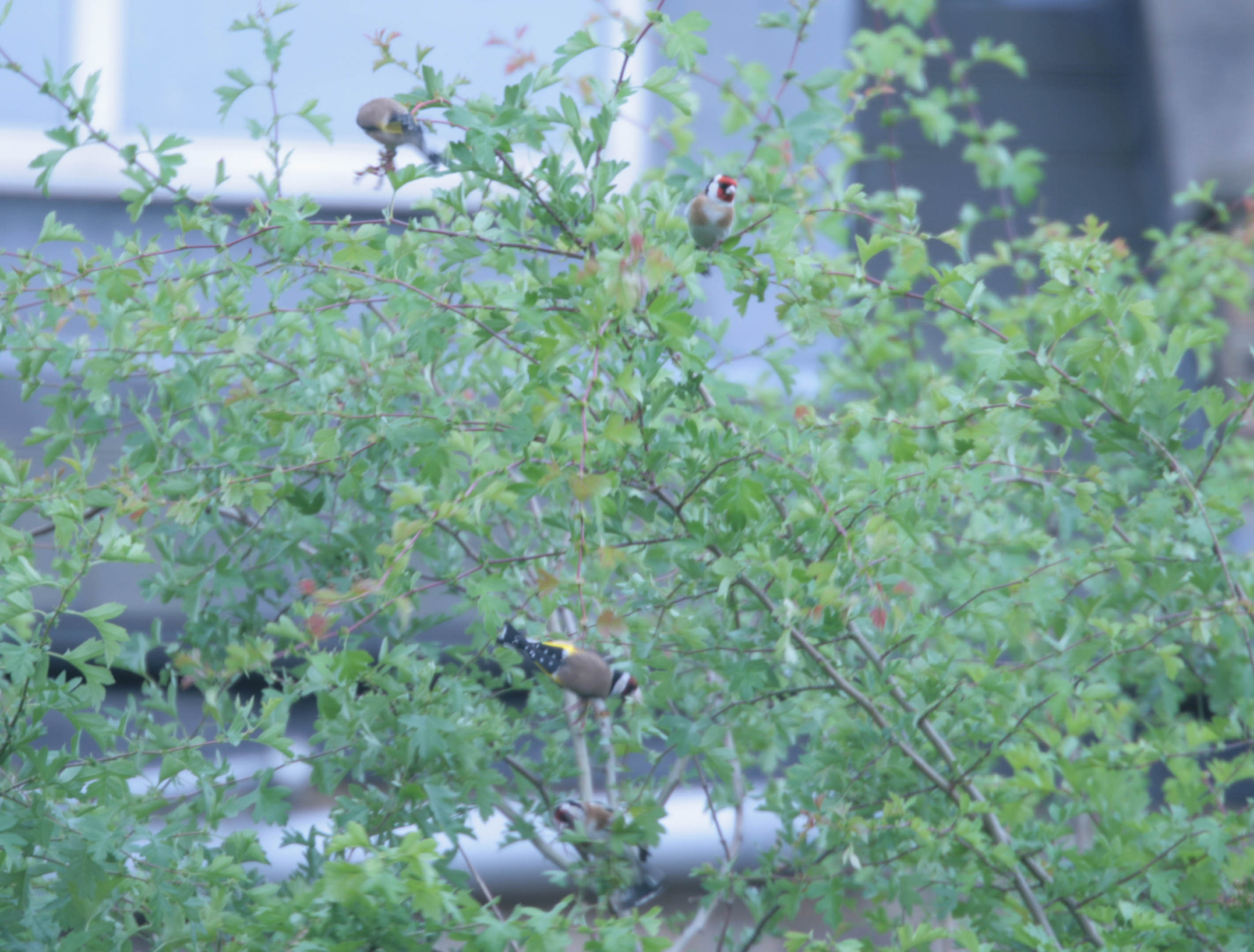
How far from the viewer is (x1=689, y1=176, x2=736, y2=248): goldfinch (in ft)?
4.88

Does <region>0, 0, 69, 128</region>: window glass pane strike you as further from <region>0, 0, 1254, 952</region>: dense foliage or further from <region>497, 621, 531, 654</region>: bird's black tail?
<region>497, 621, 531, 654</region>: bird's black tail

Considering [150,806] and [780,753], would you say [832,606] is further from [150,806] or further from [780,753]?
[150,806]

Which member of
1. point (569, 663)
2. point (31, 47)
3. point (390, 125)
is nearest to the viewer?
point (569, 663)

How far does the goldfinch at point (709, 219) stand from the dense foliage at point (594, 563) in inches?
1.5

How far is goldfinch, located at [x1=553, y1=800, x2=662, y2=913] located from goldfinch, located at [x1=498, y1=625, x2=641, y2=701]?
265mm

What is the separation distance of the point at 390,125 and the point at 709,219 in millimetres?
437

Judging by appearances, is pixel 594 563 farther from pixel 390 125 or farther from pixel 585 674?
pixel 390 125

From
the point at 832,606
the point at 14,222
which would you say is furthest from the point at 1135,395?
the point at 14,222

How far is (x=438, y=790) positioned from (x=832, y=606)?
23.0 inches

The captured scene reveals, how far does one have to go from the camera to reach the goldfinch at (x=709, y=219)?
1486mm

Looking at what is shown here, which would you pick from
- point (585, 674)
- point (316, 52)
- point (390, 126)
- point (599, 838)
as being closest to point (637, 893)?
point (599, 838)

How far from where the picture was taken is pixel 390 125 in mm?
1474

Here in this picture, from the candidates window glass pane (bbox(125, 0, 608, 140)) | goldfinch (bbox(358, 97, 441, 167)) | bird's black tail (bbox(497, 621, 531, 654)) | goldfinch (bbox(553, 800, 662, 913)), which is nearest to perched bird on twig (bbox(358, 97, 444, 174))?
goldfinch (bbox(358, 97, 441, 167))

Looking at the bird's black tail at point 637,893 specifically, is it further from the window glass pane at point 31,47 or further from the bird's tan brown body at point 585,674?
the window glass pane at point 31,47
